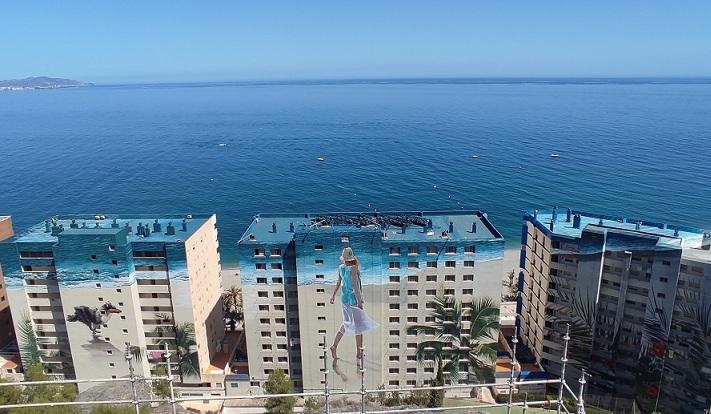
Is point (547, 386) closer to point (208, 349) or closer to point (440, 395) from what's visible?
point (440, 395)

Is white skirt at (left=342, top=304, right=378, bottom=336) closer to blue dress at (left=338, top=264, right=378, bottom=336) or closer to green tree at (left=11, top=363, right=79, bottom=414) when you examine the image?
Result: blue dress at (left=338, top=264, right=378, bottom=336)

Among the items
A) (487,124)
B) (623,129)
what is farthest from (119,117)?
(623,129)

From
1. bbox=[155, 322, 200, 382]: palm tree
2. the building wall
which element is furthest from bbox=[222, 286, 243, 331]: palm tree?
bbox=[155, 322, 200, 382]: palm tree

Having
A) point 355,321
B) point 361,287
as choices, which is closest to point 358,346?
point 355,321

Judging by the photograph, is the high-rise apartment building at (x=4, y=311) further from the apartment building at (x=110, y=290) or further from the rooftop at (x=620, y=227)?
the rooftop at (x=620, y=227)

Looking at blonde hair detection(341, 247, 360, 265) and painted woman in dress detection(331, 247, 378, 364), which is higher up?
blonde hair detection(341, 247, 360, 265)

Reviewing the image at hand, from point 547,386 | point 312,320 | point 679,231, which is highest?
point 679,231

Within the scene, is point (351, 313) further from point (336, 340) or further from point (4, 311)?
point (4, 311)
